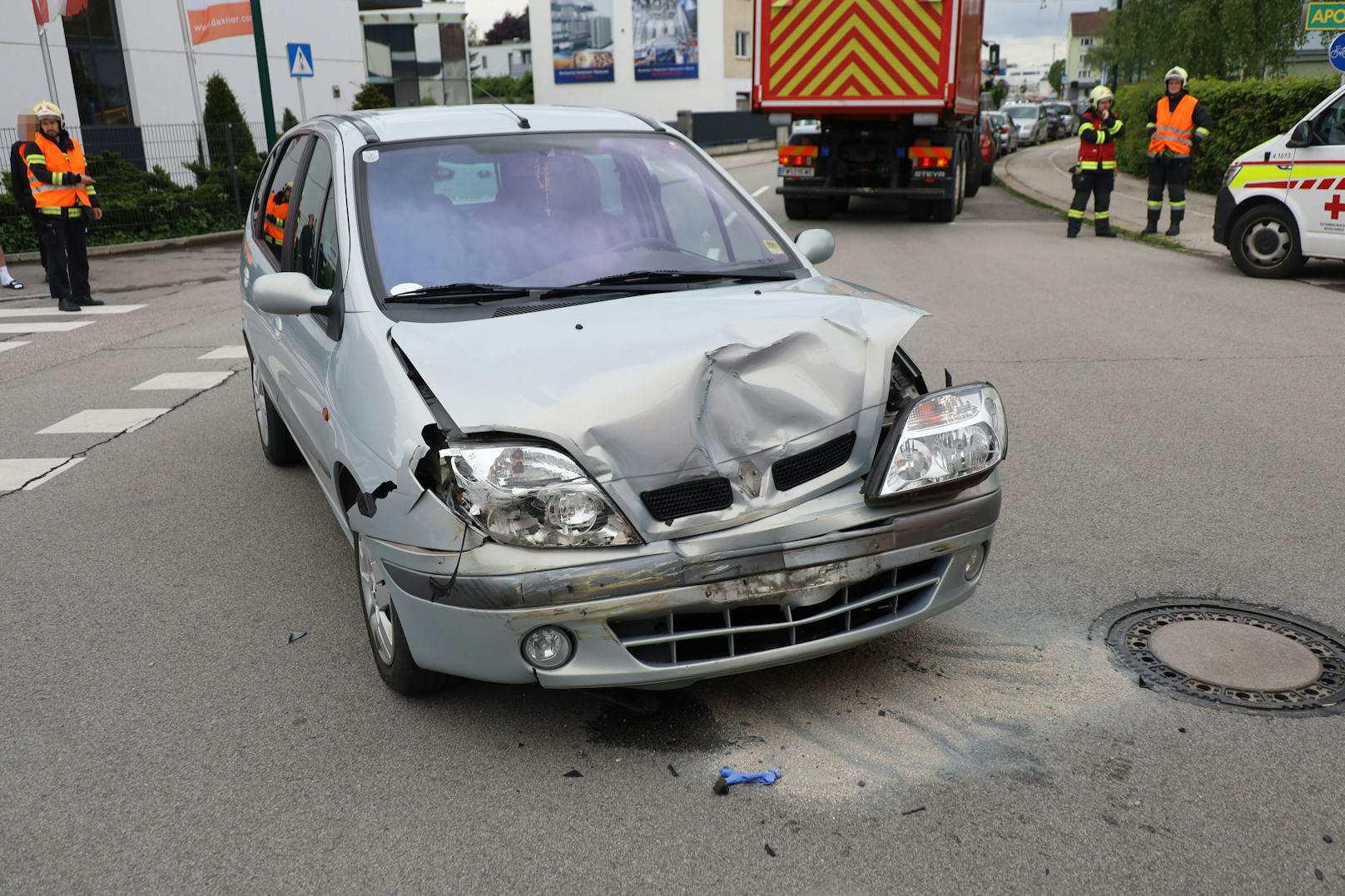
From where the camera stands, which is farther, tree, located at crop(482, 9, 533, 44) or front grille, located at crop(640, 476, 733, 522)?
tree, located at crop(482, 9, 533, 44)

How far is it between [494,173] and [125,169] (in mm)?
16976

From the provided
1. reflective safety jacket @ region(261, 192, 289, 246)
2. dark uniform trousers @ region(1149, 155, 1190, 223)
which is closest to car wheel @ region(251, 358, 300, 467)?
reflective safety jacket @ region(261, 192, 289, 246)

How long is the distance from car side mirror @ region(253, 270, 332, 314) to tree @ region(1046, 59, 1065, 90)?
122 metres

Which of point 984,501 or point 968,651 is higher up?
point 984,501

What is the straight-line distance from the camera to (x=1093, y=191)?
52.6 ft

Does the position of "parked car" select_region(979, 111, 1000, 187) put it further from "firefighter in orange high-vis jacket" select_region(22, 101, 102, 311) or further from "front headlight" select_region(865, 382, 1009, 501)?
"front headlight" select_region(865, 382, 1009, 501)

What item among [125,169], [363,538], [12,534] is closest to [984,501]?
[363,538]

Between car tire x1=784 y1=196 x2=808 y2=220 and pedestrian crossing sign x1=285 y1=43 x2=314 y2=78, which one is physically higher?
pedestrian crossing sign x1=285 y1=43 x2=314 y2=78

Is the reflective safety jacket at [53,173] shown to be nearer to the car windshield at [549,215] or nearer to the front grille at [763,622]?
the car windshield at [549,215]

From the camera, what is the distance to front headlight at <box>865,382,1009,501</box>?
3250 mm

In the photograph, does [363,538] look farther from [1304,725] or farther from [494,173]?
[1304,725]

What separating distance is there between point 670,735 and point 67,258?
37.9 feet

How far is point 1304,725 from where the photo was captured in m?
3.30

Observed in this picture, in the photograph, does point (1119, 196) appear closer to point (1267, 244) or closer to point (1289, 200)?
point (1267, 244)
